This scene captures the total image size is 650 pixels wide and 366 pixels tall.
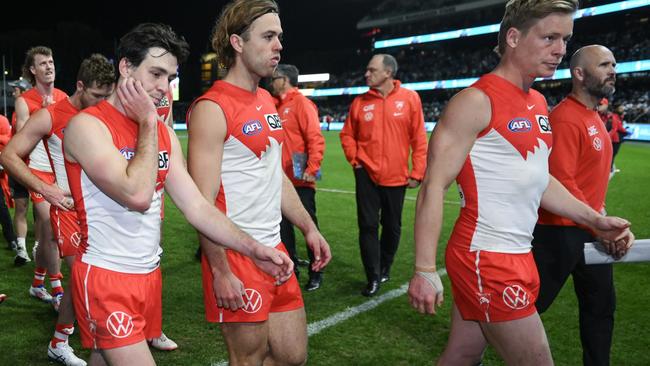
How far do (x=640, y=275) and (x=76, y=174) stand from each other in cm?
613

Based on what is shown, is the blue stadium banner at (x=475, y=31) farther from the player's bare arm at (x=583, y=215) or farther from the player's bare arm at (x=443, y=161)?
the player's bare arm at (x=443, y=161)

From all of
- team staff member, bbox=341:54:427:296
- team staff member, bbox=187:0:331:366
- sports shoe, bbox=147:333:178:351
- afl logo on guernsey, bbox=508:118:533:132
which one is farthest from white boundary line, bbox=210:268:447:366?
afl logo on guernsey, bbox=508:118:533:132

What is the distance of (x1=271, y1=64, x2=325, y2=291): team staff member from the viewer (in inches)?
238

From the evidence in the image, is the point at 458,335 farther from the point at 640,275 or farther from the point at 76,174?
the point at 640,275

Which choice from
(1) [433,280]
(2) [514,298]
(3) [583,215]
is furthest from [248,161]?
(3) [583,215]

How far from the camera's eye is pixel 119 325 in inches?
88.0

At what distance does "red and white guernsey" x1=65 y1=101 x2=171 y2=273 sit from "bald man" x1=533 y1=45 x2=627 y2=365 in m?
2.32

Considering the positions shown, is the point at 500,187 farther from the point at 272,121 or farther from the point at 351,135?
the point at 351,135

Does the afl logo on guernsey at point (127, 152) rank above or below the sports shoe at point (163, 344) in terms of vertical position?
above

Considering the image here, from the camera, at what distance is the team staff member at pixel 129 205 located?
2197 millimetres

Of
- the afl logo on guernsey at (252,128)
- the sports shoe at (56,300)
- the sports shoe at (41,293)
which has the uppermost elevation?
the afl logo on guernsey at (252,128)

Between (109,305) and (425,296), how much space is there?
1269mm

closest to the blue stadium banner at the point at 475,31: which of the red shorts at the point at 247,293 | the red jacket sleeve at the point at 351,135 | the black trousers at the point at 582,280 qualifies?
the red jacket sleeve at the point at 351,135

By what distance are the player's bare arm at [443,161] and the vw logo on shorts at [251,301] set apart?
2.26 feet
